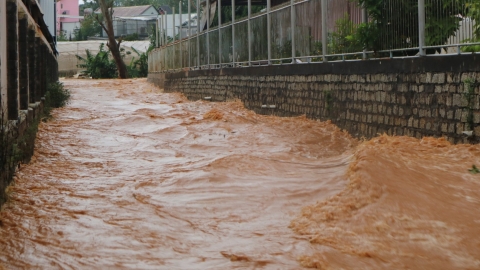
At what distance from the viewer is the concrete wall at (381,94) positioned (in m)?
9.97

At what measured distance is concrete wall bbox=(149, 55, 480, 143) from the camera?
997 cm

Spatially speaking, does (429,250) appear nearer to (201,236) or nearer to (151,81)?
(201,236)

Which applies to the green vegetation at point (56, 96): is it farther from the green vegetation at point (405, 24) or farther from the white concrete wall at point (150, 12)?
the white concrete wall at point (150, 12)

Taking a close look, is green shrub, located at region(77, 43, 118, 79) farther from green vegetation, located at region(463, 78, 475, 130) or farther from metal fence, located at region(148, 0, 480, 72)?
green vegetation, located at region(463, 78, 475, 130)

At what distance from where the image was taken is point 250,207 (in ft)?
27.9

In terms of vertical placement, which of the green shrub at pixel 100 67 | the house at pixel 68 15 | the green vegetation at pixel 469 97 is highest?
the house at pixel 68 15

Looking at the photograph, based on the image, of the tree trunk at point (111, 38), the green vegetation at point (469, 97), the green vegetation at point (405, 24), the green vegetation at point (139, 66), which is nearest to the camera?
the green vegetation at point (469, 97)

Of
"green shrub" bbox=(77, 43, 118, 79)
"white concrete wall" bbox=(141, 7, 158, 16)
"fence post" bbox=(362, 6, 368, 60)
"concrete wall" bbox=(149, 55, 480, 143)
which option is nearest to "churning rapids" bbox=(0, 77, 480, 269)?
"concrete wall" bbox=(149, 55, 480, 143)

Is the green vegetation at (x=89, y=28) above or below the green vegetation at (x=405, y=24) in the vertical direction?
above

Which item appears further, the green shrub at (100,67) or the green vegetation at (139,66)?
the green vegetation at (139,66)

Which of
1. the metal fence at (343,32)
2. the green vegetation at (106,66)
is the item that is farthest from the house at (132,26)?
the metal fence at (343,32)

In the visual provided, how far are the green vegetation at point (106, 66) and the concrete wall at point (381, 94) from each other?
34248 mm

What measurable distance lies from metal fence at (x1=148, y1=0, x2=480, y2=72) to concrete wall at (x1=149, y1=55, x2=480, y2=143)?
0.27m

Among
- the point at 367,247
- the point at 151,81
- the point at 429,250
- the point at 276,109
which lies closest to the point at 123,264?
the point at 367,247
